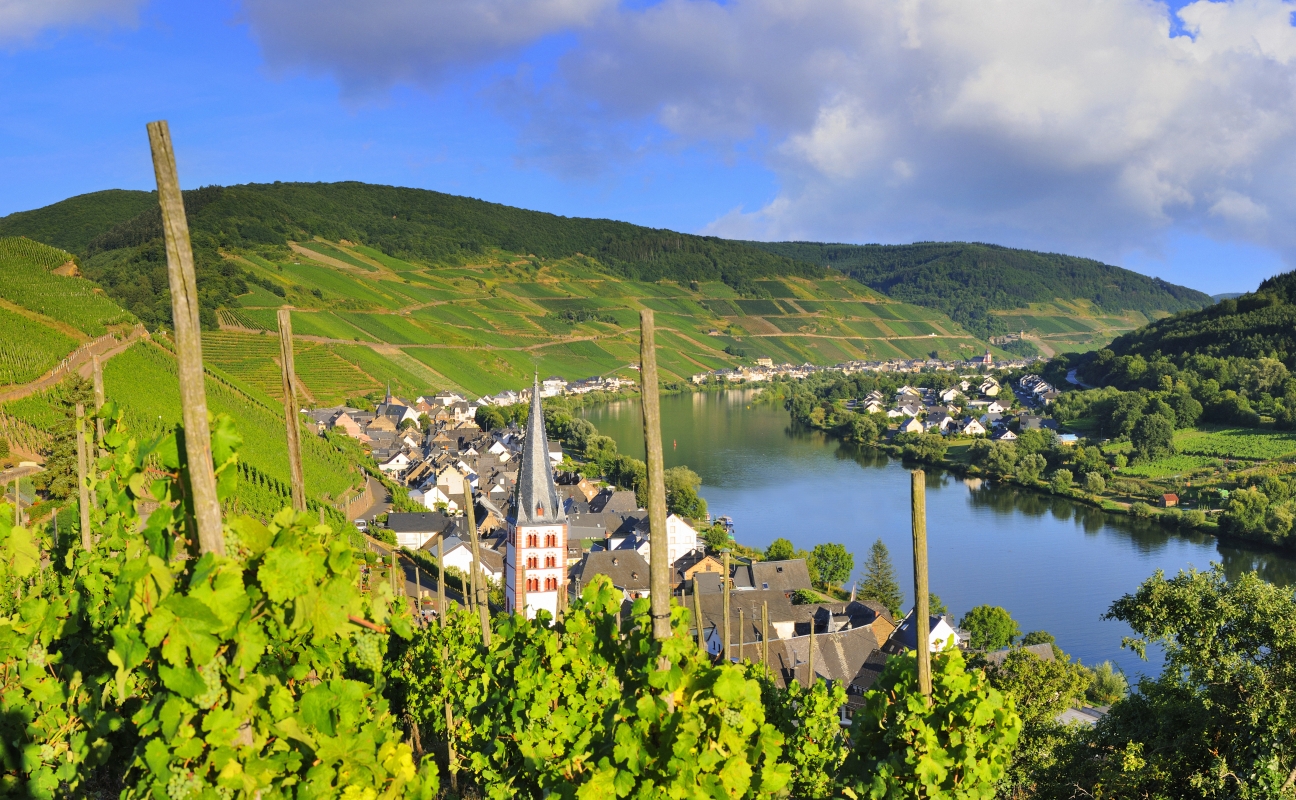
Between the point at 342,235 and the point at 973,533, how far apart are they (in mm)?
112934

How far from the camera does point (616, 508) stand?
39.2 meters

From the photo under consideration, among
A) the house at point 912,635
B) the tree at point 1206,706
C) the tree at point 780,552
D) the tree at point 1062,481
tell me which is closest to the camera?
the tree at point 1206,706

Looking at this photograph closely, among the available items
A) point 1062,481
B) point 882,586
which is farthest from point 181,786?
point 1062,481

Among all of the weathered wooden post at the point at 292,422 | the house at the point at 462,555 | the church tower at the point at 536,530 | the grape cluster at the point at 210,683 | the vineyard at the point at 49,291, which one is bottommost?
the house at the point at 462,555

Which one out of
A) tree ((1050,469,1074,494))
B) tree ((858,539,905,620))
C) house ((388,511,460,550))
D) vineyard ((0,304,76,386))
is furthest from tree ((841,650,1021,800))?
tree ((1050,469,1074,494))

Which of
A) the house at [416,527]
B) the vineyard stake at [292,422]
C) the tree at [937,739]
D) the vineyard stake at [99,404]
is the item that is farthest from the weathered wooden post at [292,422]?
the house at [416,527]

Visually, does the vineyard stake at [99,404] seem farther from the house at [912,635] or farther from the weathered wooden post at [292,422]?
the house at [912,635]

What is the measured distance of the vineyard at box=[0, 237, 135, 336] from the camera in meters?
32.8

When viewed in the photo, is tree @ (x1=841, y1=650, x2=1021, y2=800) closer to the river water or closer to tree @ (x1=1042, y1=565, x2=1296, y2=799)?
tree @ (x1=1042, y1=565, x2=1296, y2=799)

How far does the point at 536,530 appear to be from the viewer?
64.0 feet

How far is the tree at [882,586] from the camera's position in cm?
2877

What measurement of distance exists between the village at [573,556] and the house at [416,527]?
5 centimetres

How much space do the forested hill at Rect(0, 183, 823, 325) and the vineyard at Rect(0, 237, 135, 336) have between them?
60.3ft

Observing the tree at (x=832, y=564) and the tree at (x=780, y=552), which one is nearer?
the tree at (x=832, y=564)
